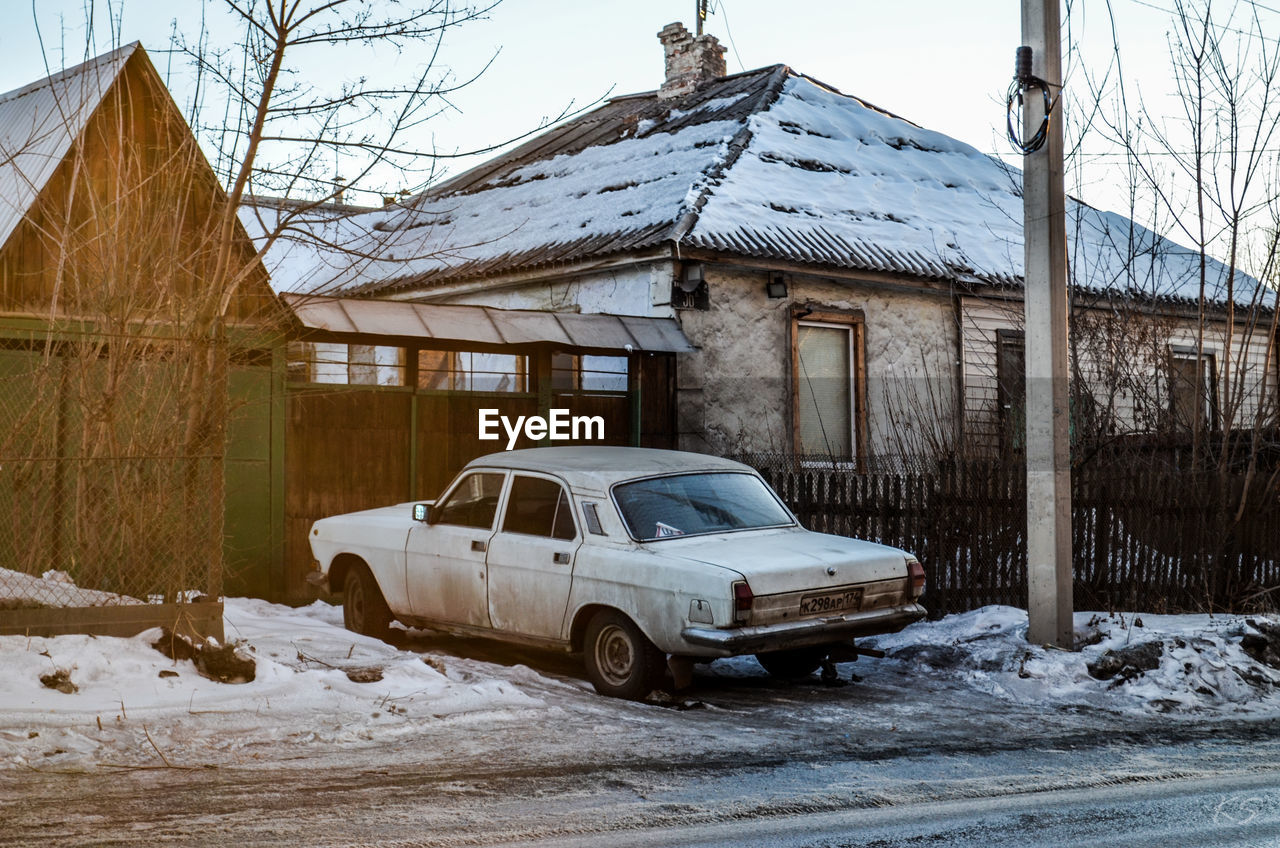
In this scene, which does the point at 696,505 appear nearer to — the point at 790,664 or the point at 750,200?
the point at 790,664

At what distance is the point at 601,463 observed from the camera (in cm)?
891

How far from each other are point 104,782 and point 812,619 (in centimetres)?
398

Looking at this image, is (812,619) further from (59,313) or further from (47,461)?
(59,313)

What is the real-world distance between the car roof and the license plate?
1515 millimetres

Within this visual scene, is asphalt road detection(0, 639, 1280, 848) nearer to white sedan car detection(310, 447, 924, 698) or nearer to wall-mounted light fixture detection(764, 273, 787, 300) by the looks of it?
white sedan car detection(310, 447, 924, 698)

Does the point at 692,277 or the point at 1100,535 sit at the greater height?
the point at 692,277

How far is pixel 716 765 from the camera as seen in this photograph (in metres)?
6.04

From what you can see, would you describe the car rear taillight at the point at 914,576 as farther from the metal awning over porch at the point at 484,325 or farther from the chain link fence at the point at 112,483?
the metal awning over porch at the point at 484,325

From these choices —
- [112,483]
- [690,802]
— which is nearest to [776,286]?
[112,483]

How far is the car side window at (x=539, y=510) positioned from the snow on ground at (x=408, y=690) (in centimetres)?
92

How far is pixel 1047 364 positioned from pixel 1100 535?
238cm

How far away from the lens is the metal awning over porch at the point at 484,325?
1151 centimetres

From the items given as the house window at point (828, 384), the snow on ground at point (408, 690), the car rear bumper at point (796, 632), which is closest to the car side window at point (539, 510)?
the snow on ground at point (408, 690)

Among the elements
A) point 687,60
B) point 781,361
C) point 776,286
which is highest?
point 687,60
